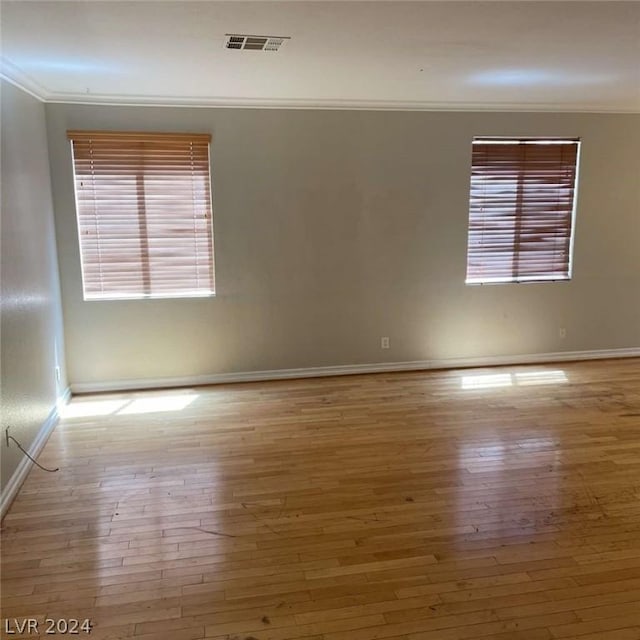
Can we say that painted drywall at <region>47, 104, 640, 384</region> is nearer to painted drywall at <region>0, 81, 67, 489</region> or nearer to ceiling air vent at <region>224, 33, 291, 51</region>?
painted drywall at <region>0, 81, 67, 489</region>

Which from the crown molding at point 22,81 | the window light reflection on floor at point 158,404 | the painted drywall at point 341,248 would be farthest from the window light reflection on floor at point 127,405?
the crown molding at point 22,81

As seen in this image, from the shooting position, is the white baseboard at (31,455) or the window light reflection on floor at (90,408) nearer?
the white baseboard at (31,455)

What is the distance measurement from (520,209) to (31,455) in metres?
4.48

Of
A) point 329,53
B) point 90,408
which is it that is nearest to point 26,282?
point 90,408

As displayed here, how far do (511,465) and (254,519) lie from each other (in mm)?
1592

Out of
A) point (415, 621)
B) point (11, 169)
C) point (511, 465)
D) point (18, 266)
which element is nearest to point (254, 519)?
point (415, 621)

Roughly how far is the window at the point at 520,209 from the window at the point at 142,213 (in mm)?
2455

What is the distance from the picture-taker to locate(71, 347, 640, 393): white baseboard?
4750 millimetres

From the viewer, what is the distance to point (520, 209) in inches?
205

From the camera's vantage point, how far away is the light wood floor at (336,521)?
2.13 m

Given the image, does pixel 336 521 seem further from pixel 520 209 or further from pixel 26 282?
pixel 520 209

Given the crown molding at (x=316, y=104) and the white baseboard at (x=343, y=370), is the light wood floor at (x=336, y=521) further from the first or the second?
the crown molding at (x=316, y=104)

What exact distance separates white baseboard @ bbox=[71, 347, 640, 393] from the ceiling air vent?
2797 millimetres

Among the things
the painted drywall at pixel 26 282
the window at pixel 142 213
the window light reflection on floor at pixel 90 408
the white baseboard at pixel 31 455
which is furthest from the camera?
the window at pixel 142 213
